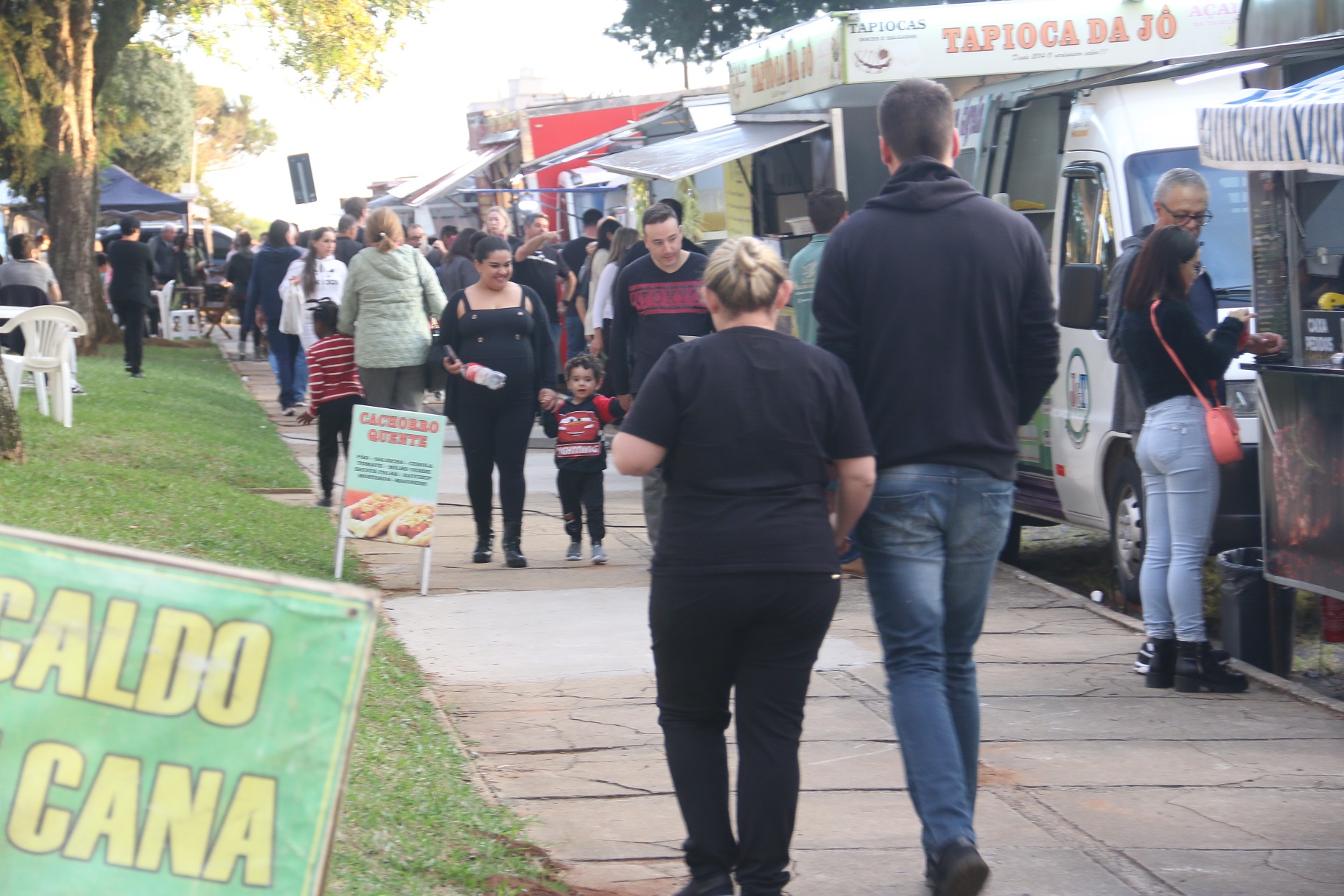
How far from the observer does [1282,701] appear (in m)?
6.30

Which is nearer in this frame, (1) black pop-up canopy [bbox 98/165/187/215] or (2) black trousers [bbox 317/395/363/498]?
(2) black trousers [bbox 317/395/363/498]

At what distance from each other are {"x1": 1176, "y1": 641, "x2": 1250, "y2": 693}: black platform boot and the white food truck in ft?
3.24

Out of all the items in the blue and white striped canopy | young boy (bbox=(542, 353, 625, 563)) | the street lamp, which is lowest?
young boy (bbox=(542, 353, 625, 563))

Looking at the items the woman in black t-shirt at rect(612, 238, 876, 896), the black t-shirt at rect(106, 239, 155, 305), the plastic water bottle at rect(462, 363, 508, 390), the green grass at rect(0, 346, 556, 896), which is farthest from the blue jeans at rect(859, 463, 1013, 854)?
the black t-shirt at rect(106, 239, 155, 305)

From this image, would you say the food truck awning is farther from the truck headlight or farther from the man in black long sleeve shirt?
the man in black long sleeve shirt

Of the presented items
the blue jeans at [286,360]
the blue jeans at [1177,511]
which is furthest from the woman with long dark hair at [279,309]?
the blue jeans at [1177,511]

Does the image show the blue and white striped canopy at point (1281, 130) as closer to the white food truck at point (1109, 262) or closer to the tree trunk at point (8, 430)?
the white food truck at point (1109, 262)

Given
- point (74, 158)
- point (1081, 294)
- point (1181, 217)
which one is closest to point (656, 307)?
point (1081, 294)

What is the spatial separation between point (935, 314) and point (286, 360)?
44.8 feet

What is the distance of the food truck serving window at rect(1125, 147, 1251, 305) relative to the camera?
785 centimetres

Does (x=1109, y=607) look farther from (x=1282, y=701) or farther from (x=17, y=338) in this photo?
(x=17, y=338)

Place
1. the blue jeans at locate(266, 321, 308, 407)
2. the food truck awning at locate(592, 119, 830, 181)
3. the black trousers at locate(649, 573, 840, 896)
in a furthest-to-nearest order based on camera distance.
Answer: the blue jeans at locate(266, 321, 308, 407) < the food truck awning at locate(592, 119, 830, 181) < the black trousers at locate(649, 573, 840, 896)

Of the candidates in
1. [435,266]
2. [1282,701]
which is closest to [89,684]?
[1282,701]

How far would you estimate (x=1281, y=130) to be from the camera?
225 inches
